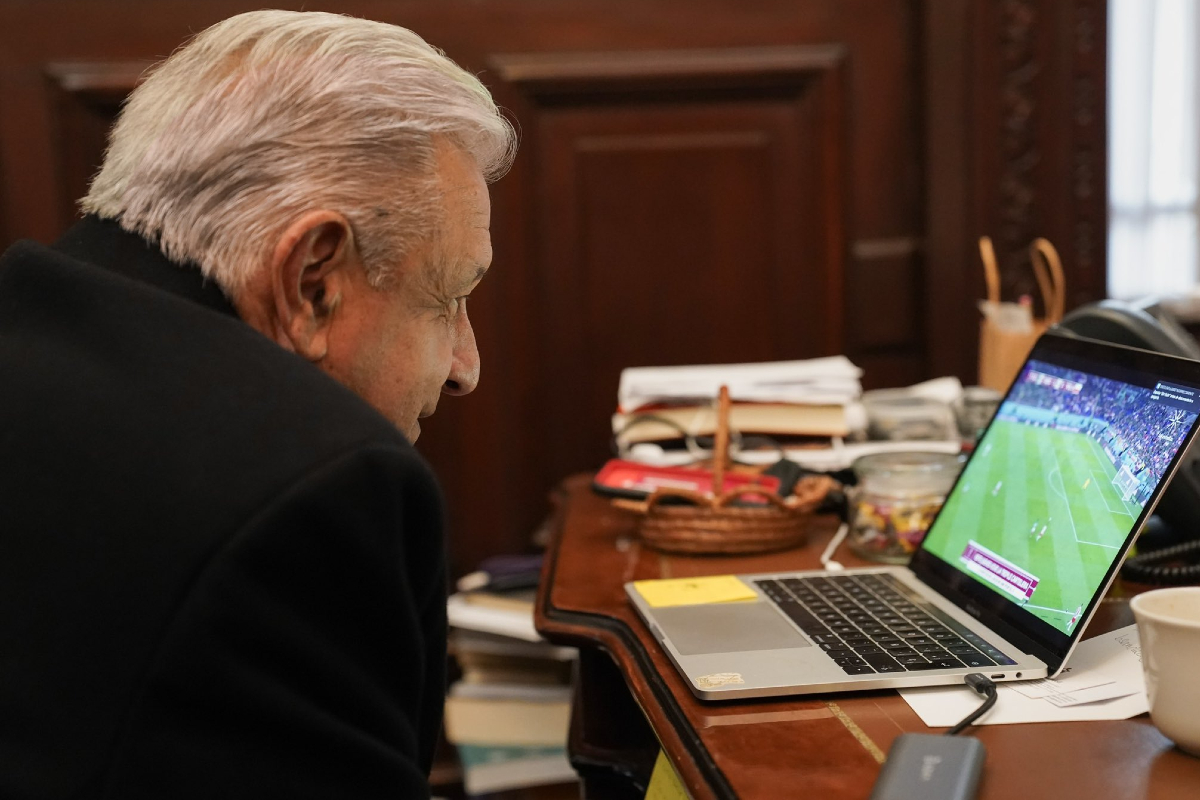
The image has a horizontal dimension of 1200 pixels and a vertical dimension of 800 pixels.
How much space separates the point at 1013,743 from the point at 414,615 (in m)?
0.40

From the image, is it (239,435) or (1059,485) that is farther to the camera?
(1059,485)

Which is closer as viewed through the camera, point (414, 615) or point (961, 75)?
point (414, 615)

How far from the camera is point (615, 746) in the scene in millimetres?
1197

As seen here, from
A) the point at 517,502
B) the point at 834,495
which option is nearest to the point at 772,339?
the point at 517,502

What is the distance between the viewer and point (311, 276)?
2.54 ft

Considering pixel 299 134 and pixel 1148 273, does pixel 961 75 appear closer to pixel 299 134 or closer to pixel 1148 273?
pixel 1148 273

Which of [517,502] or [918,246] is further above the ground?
[918,246]

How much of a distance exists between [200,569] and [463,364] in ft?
1.32

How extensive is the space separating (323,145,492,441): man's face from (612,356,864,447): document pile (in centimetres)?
76

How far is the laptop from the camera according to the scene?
2.82 feet

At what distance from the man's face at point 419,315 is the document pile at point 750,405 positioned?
0.76 metres

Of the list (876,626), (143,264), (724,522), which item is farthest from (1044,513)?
(143,264)

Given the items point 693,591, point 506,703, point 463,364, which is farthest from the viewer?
point 506,703

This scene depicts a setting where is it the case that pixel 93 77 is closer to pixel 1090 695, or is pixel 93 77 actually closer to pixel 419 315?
pixel 419 315
